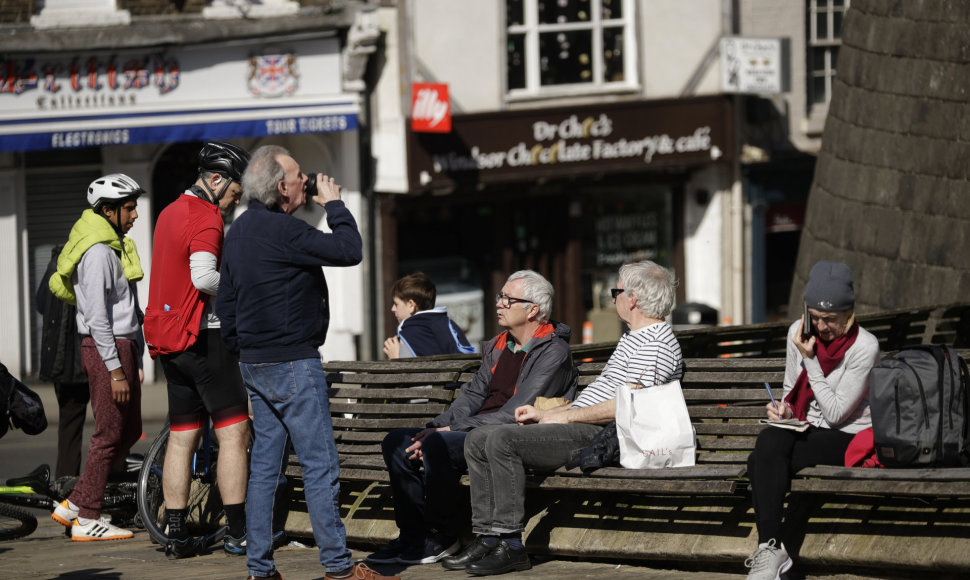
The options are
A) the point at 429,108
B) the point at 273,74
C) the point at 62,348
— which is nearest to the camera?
the point at 62,348

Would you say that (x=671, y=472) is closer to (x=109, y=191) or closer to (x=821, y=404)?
(x=821, y=404)

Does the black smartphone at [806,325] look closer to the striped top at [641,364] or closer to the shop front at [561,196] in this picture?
the striped top at [641,364]

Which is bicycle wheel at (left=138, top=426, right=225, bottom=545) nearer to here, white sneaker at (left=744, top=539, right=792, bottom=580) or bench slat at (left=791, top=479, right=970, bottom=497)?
white sneaker at (left=744, top=539, right=792, bottom=580)

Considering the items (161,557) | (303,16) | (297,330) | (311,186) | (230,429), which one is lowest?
(161,557)

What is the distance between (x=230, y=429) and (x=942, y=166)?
22.2ft

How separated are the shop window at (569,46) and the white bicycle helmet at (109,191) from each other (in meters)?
11.0

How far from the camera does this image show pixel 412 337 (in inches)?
322

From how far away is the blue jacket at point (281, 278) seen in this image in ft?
18.9

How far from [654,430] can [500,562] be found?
2.84 ft

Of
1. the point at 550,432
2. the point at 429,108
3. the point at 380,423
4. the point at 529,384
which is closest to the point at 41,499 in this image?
the point at 380,423

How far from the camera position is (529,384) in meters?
6.61

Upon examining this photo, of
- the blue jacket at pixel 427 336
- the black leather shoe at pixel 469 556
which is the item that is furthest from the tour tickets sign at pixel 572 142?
the black leather shoe at pixel 469 556

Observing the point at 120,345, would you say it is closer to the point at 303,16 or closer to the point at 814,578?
the point at 814,578

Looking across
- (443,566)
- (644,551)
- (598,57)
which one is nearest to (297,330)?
(443,566)
